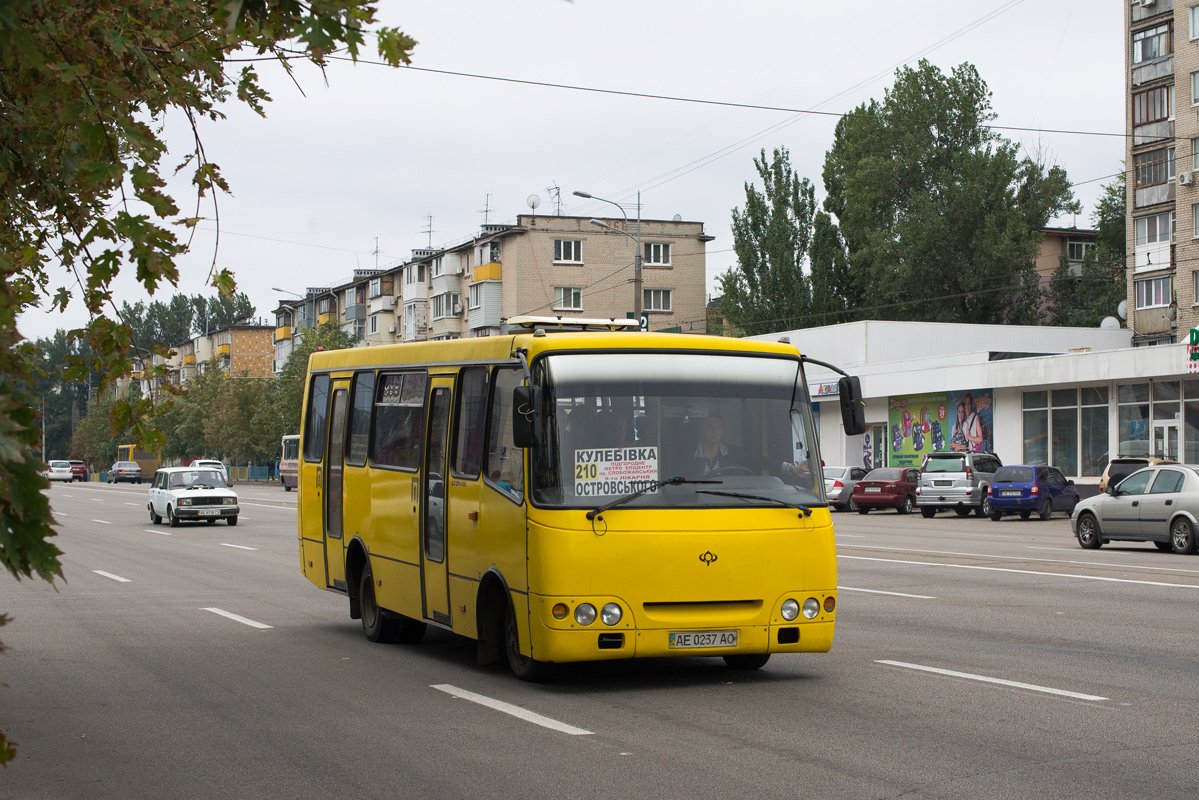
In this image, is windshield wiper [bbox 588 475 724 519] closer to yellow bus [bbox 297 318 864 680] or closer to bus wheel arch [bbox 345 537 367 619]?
yellow bus [bbox 297 318 864 680]

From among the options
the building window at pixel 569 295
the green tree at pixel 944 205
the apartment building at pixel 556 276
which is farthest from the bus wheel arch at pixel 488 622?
the building window at pixel 569 295

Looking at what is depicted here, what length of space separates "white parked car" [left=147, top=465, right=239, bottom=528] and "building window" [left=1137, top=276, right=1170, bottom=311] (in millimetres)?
Result: 41796

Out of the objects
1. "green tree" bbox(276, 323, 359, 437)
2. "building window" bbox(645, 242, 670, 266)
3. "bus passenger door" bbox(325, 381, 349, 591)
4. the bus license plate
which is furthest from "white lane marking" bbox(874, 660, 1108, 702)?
"green tree" bbox(276, 323, 359, 437)

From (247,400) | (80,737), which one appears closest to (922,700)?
(80,737)

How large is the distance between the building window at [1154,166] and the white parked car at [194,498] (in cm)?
4216

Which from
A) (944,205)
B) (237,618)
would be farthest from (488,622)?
(944,205)

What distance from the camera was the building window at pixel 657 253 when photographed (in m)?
89.1

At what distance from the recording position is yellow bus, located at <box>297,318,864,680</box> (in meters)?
8.94

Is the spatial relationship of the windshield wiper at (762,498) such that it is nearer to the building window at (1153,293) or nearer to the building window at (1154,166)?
the building window at (1154,166)

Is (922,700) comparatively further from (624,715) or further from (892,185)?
(892,185)

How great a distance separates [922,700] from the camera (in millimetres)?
8750

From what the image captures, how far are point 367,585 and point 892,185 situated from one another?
207 feet

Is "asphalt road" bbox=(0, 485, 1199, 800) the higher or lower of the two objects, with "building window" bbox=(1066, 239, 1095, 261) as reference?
lower

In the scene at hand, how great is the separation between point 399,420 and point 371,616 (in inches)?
75.1
